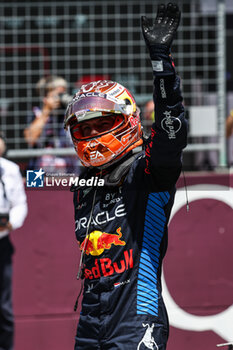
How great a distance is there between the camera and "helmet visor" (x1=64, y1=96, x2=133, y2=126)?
2988mm

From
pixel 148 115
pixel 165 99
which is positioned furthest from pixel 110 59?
pixel 165 99

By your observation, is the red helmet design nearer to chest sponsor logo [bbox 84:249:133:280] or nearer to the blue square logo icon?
the blue square logo icon

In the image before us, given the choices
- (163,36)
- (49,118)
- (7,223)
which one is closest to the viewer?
(163,36)

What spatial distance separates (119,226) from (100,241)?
0.11 meters

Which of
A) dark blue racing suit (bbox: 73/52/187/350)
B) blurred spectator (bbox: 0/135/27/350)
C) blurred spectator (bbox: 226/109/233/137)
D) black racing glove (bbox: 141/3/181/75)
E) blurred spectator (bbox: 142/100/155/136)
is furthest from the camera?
blurred spectator (bbox: 142/100/155/136)

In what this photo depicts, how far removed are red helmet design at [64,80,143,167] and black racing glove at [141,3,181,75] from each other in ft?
1.31

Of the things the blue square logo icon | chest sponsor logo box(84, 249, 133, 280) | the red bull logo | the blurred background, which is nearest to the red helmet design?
the blue square logo icon

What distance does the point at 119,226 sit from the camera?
2973 mm

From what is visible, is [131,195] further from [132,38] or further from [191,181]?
[132,38]

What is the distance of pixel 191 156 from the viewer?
643cm

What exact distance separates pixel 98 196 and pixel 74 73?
3706 mm

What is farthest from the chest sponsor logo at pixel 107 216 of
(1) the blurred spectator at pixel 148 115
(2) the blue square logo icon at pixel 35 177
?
(1) the blurred spectator at pixel 148 115

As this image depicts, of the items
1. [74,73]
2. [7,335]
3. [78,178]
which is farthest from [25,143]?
[78,178]

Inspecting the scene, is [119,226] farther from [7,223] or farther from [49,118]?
[49,118]
